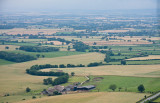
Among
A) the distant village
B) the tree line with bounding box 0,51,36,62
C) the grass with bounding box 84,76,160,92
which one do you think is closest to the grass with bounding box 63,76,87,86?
the grass with bounding box 84,76,160,92

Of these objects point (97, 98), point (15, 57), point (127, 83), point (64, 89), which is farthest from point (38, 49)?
point (97, 98)

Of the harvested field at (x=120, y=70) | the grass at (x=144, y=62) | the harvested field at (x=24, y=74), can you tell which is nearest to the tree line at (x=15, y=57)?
the harvested field at (x=24, y=74)

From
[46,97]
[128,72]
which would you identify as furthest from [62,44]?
[46,97]

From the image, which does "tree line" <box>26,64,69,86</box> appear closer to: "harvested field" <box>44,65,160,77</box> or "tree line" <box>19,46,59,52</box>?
"harvested field" <box>44,65,160,77</box>

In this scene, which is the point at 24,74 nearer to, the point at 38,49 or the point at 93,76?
the point at 93,76

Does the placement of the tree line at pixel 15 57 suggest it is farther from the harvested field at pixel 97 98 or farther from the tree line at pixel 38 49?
the harvested field at pixel 97 98

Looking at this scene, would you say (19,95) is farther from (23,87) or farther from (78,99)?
(78,99)

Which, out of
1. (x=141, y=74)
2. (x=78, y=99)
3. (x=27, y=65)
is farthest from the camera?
(x=27, y=65)
